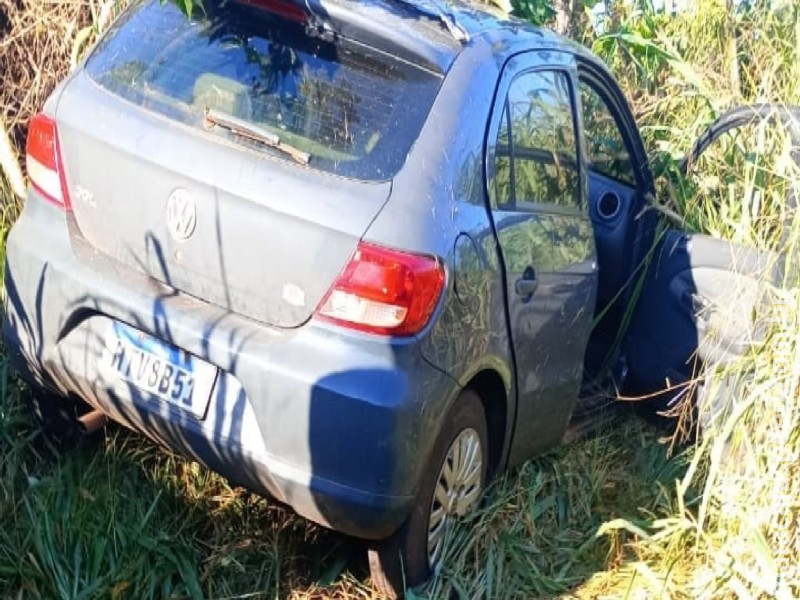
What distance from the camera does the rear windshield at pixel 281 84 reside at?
3.45 meters

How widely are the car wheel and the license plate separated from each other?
27.3 inches

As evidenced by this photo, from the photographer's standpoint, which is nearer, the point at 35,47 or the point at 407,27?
the point at 407,27

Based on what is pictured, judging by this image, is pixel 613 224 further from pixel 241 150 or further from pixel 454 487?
pixel 241 150

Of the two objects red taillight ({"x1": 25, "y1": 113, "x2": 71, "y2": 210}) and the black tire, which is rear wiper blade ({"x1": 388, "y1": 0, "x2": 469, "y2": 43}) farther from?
the black tire

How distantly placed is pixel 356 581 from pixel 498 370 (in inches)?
31.4

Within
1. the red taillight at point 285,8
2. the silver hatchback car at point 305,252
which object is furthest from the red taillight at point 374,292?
the red taillight at point 285,8

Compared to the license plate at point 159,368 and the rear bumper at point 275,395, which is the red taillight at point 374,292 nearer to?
the rear bumper at point 275,395

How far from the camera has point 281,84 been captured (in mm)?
3527

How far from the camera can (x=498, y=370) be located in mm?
3832

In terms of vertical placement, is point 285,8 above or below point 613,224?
above

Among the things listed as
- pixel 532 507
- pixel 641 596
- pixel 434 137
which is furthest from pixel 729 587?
pixel 434 137

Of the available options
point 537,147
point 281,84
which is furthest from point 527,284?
point 281,84

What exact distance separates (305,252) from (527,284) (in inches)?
36.0

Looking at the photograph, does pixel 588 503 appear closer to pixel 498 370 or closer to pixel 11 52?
pixel 498 370
